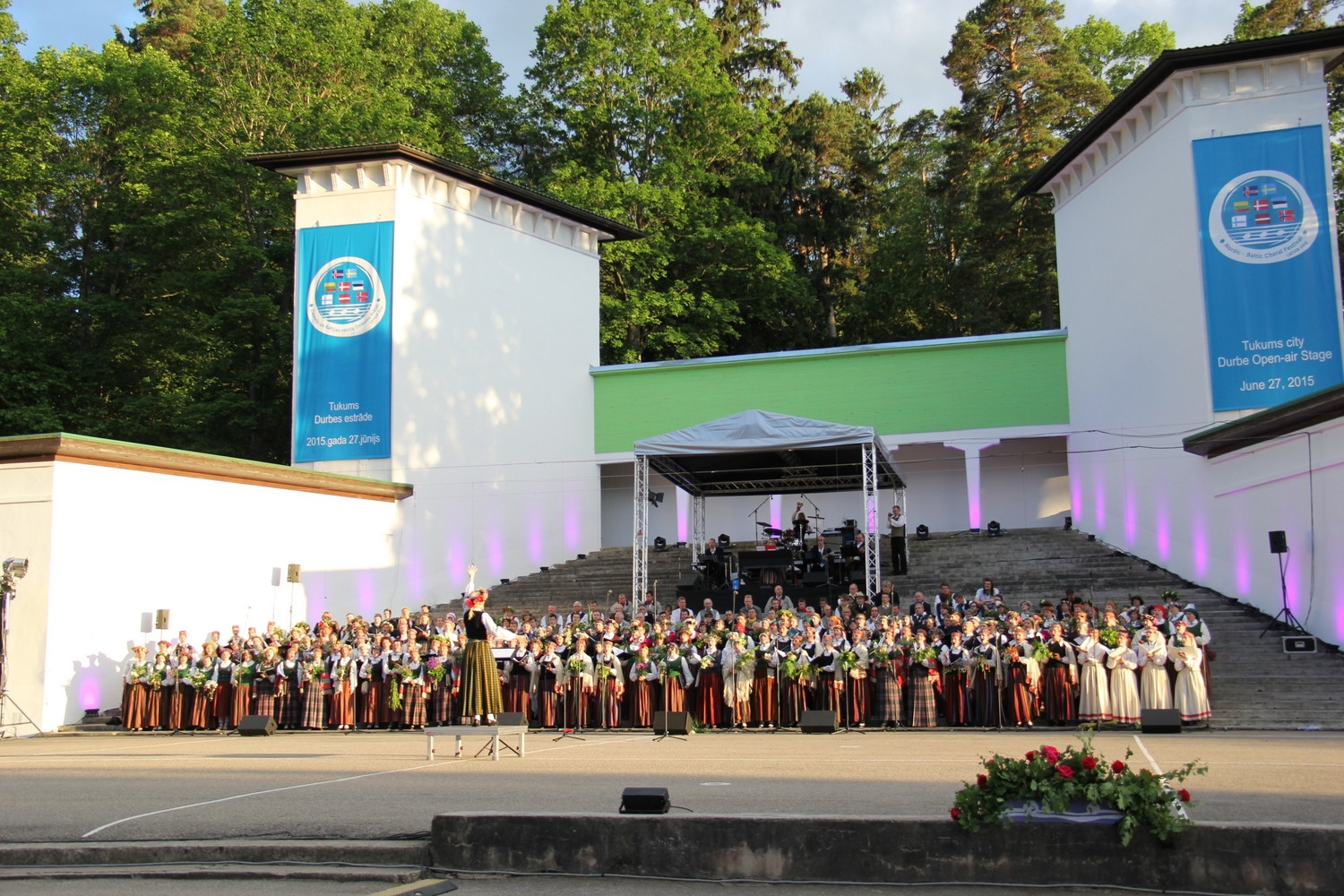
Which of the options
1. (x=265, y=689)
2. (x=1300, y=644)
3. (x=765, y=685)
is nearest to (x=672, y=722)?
(x=765, y=685)

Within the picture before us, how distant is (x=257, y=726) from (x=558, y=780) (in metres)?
9.25

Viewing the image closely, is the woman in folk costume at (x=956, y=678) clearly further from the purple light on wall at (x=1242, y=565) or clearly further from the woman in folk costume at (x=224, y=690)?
the woman in folk costume at (x=224, y=690)

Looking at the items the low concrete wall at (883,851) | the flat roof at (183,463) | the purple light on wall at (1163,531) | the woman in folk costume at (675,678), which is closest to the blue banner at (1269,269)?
the purple light on wall at (1163,531)

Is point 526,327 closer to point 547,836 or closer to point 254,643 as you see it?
point 254,643

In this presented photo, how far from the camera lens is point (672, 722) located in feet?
53.1

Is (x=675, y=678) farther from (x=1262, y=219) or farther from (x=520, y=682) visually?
(x=1262, y=219)

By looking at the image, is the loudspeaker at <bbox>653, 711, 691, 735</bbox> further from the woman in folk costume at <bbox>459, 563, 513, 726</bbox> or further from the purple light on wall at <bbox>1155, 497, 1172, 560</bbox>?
the purple light on wall at <bbox>1155, 497, 1172, 560</bbox>

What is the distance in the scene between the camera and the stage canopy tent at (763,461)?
874 inches

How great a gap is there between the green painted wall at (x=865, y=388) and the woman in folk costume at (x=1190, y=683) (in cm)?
1491

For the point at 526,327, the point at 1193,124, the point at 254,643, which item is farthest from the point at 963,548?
the point at 254,643

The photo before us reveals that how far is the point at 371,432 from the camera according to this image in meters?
28.6

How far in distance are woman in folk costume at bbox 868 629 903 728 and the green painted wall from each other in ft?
48.4

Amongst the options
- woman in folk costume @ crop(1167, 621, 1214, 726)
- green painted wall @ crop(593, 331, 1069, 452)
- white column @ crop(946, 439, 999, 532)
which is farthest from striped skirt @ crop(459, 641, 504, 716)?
green painted wall @ crop(593, 331, 1069, 452)

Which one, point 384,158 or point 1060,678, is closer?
point 1060,678
